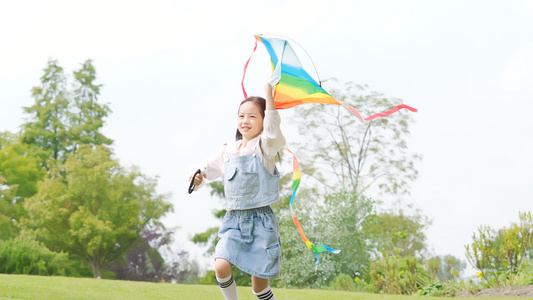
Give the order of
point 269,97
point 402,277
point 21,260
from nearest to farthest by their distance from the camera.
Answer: point 269,97 → point 402,277 → point 21,260

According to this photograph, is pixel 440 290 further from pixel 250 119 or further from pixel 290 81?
pixel 250 119

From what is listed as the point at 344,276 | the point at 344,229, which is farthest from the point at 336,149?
the point at 344,276

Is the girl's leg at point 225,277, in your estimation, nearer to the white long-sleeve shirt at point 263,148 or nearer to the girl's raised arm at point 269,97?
the white long-sleeve shirt at point 263,148

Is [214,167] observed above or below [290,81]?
below

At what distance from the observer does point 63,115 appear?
2523cm

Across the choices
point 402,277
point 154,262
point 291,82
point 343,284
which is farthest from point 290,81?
point 154,262

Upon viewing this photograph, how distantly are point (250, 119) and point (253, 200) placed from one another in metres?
0.59

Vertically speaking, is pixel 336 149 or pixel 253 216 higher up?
pixel 336 149

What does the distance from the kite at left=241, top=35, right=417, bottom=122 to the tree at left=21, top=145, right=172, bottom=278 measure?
1782 centimetres

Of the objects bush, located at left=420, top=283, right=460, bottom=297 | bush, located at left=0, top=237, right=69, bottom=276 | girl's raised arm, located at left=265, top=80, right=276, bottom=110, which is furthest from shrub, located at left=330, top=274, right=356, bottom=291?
girl's raised arm, located at left=265, top=80, right=276, bottom=110

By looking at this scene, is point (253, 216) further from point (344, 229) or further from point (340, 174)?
point (340, 174)

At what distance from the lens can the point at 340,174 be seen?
18.5 metres

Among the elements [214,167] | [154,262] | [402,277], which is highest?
[214,167]

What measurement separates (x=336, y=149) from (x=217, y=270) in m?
15.4
